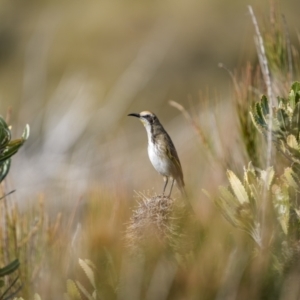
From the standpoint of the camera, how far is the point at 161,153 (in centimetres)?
491

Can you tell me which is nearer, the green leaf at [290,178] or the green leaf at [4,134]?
the green leaf at [4,134]

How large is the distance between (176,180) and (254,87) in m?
0.86

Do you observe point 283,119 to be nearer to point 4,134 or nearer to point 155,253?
point 155,253

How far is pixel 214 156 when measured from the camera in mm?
4027

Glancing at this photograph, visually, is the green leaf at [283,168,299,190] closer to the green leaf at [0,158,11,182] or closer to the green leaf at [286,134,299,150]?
the green leaf at [286,134,299,150]

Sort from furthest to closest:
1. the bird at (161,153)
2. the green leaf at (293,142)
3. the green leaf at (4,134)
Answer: the bird at (161,153), the green leaf at (293,142), the green leaf at (4,134)

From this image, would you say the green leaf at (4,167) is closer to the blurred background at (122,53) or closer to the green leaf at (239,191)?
the green leaf at (239,191)

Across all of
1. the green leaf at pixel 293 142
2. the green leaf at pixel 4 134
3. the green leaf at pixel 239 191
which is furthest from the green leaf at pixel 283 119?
the green leaf at pixel 4 134

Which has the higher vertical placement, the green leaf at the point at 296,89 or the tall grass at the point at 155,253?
the green leaf at the point at 296,89

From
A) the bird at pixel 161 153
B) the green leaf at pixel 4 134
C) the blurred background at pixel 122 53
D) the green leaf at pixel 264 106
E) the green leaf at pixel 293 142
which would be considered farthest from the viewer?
the blurred background at pixel 122 53

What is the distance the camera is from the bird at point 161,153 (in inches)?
188

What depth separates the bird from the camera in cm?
478

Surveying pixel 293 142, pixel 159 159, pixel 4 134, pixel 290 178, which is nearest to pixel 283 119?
pixel 293 142

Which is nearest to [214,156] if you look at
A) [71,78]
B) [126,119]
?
[126,119]
